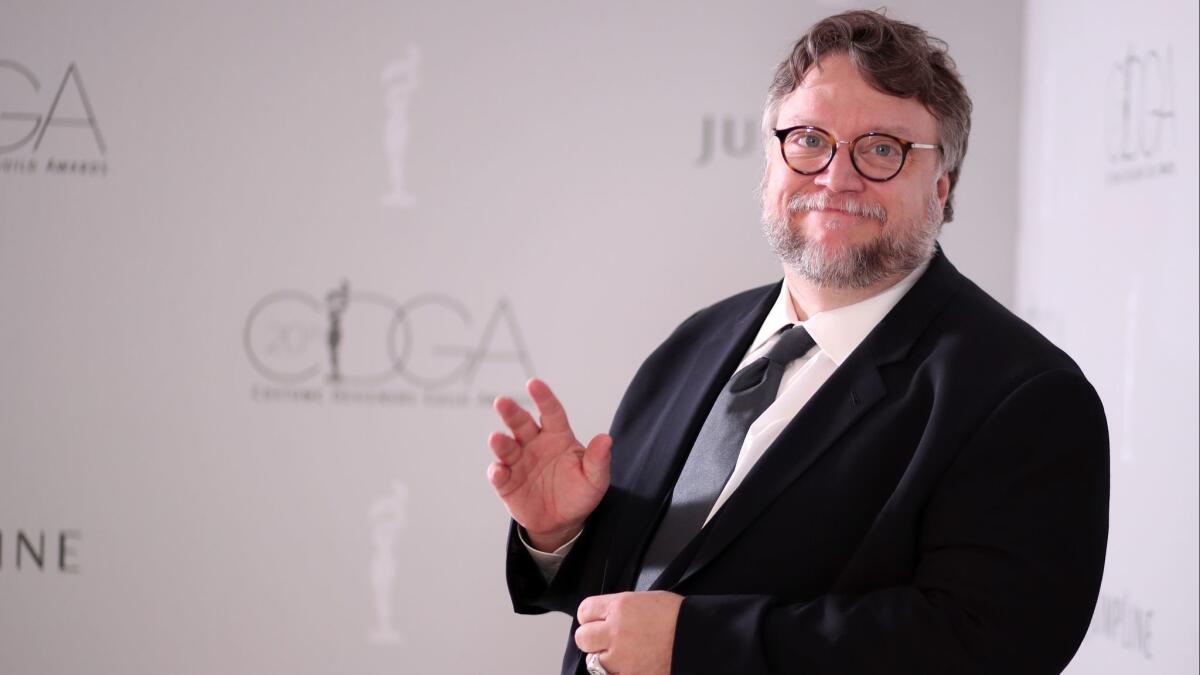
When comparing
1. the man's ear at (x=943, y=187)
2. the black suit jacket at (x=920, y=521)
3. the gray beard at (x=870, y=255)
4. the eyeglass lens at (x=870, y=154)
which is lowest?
the black suit jacket at (x=920, y=521)

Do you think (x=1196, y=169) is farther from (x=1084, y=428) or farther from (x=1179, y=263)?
(x=1084, y=428)

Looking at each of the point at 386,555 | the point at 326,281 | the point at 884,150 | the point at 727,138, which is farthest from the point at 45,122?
the point at 884,150

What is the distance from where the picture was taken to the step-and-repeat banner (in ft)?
6.71

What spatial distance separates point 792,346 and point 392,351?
1513 millimetres

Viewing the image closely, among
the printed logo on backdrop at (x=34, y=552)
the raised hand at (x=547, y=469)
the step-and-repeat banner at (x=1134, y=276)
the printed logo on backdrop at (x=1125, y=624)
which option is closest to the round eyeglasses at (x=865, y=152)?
the raised hand at (x=547, y=469)

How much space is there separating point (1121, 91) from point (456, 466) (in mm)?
1753

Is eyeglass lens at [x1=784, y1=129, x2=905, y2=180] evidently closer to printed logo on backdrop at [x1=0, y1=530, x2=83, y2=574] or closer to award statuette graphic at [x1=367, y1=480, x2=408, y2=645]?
award statuette graphic at [x1=367, y1=480, x2=408, y2=645]

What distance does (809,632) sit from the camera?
132cm

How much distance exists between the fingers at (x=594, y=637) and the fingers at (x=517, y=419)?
0.95ft

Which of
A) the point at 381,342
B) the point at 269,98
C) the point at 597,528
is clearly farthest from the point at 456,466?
the point at 597,528

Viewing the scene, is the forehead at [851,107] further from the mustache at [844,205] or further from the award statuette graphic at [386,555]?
the award statuette graphic at [386,555]

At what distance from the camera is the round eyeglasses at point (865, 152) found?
1.56 m

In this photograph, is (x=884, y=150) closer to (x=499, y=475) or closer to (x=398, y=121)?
(x=499, y=475)

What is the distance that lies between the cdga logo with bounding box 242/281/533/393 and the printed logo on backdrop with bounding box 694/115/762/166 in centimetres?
65
